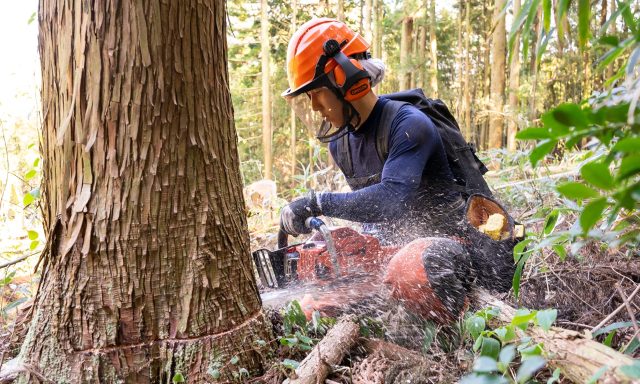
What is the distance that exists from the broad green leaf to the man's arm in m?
1.81

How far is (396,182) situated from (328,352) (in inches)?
42.0

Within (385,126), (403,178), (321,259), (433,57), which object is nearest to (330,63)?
(385,126)

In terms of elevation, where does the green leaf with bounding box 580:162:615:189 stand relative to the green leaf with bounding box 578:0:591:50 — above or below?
below

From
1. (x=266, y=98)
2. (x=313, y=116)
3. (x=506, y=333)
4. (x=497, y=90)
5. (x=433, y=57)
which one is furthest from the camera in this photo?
(x=433, y=57)

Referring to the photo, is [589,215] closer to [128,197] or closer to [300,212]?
[128,197]

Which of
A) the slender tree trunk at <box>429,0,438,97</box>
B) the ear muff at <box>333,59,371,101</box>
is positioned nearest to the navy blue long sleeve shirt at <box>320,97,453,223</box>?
the ear muff at <box>333,59,371,101</box>

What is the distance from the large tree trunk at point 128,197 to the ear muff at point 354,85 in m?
1.11

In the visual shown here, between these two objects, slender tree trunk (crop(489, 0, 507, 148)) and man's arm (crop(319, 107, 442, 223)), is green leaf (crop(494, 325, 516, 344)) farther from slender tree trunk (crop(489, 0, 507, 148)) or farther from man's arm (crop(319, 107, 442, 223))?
slender tree trunk (crop(489, 0, 507, 148))

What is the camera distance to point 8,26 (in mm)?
4418

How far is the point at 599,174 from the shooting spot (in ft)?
2.14

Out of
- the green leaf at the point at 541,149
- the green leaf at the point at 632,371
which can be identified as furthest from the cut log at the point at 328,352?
the green leaf at the point at 541,149

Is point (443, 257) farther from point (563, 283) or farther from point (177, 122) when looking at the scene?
point (177, 122)

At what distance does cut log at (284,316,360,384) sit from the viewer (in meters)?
1.56

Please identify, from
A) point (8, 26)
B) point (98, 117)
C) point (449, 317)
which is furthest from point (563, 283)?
point (8, 26)
